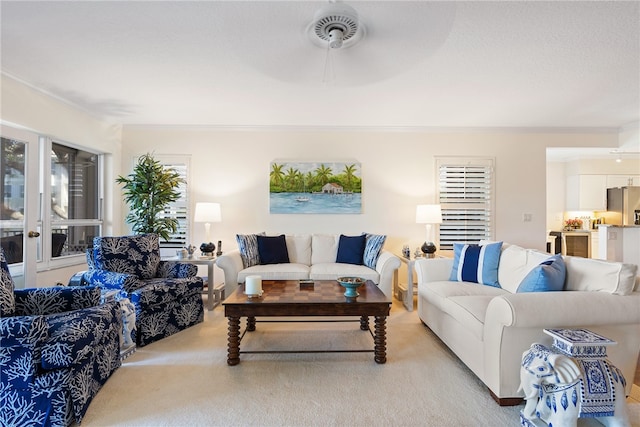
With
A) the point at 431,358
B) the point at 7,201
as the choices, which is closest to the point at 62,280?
the point at 7,201

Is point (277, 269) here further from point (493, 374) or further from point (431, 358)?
point (493, 374)

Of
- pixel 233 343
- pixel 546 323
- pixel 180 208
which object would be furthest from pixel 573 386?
pixel 180 208

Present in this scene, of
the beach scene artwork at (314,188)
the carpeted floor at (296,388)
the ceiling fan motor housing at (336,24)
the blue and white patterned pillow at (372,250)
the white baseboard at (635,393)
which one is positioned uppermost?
the ceiling fan motor housing at (336,24)

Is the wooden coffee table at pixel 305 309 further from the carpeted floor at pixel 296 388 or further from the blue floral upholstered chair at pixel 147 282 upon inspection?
the blue floral upholstered chair at pixel 147 282

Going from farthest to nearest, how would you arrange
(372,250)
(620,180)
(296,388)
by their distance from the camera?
1. (620,180)
2. (372,250)
3. (296,388)

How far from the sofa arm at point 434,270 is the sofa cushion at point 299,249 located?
63.6 inches

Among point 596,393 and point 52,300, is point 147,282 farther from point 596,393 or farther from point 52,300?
point 596,393

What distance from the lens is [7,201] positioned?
313 cm

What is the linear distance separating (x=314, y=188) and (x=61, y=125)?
10.5 feet

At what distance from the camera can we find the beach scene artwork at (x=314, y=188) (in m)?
4.64

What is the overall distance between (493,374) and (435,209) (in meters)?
2.63

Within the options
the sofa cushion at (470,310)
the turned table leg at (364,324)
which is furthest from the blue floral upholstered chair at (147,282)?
the sofa cushion at (470,310)

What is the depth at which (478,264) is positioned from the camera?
9.97 ft

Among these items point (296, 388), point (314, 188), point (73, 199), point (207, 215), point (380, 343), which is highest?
point (314, 188)
